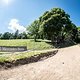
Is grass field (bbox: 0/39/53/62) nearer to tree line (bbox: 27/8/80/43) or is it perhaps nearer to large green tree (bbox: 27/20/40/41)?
tree line (bbox: 27/8/80/43)

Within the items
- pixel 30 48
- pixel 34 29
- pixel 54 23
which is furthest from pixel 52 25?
pixel 34 29

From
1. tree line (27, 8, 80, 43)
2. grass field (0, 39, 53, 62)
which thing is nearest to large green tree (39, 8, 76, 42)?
tree line (27, 8, 80, 43)

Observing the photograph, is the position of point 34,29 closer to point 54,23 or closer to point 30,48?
point 54,23

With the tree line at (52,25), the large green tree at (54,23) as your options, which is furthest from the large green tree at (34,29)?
the large green tree at (54,23)

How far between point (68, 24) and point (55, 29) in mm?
5277

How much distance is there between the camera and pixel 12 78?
38.9ft

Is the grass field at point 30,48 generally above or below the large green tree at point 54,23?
below

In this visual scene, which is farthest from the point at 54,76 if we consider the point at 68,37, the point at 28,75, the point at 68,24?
the point at 68,37

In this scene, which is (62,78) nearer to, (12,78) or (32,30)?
(12,78)

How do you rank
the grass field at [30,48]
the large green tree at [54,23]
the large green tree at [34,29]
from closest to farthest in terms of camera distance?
the grass field at [30,48] < the large green tree at [54,23] < the large green tree at [34,29]

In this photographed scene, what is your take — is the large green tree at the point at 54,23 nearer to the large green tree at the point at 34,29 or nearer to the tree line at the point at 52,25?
the tree line at the point at 52,25

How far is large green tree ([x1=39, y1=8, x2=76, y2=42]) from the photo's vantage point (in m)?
46.7

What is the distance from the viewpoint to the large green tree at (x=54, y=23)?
46688 millimetres

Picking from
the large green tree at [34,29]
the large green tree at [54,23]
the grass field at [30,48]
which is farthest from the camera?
the large green tree at [34,29]
